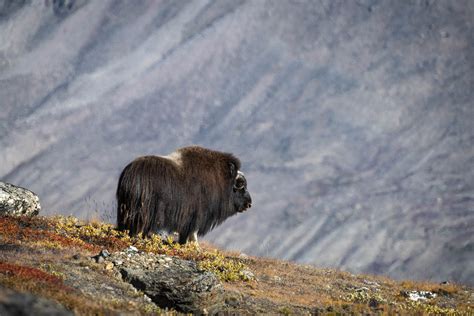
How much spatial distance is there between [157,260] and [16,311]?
637 cm

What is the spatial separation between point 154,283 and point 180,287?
1.49ft

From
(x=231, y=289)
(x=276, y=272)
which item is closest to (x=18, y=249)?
(x=231, y=289)

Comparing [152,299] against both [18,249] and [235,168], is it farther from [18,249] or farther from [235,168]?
[235,168]

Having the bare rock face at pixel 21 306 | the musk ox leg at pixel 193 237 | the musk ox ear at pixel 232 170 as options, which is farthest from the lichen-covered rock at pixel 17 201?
the bare rock face at pixel 21 306

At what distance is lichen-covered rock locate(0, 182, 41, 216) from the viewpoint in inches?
653

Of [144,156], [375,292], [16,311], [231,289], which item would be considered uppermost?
[144,156]

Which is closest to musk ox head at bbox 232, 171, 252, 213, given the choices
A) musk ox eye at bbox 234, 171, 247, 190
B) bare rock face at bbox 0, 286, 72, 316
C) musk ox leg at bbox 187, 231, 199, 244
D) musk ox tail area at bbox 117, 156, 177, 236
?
musk ox eye at bbox 234, 171, 247, 190

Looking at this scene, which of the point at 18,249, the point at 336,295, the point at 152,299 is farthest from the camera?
the point at 336,295

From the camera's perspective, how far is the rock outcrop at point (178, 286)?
10352 mm

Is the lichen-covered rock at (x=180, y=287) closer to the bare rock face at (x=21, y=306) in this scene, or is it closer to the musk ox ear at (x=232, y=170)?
the bare rock face at (x=21, y=306)

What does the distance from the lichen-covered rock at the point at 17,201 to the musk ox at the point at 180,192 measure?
10.3 feet

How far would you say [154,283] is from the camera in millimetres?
10484

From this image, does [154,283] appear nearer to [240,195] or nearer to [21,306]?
[21,306]

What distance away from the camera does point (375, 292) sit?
15078 mm
